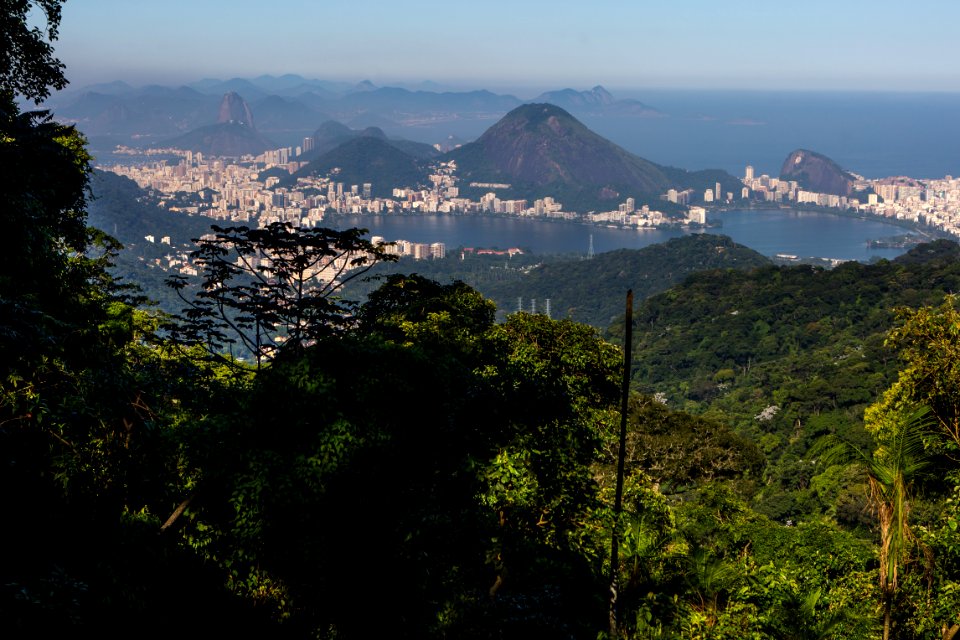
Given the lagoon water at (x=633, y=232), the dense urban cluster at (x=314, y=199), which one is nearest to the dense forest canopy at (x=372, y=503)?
the lagoon water at (x=633, y=232)

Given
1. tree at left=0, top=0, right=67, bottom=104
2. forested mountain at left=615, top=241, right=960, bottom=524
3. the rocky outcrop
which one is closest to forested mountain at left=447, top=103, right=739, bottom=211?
the rocky outcrop

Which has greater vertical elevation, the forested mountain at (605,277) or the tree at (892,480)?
the tree at (892,480)

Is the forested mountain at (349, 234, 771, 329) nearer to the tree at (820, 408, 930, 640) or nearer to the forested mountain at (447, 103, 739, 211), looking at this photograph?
the tree at (820, 408, 930, 640)

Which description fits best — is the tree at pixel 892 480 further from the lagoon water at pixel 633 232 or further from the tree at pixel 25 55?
the lagoon water at pixel 633 232

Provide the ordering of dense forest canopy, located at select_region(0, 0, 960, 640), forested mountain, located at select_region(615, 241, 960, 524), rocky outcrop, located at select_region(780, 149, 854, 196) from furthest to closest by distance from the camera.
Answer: rocky outcrop, located at select_region(780, 149, 854, 196)
forested mountain, located at select_region(615, 241, 960, 524)
dense forest canopy, located at select_region(0, 0, 960, 640)

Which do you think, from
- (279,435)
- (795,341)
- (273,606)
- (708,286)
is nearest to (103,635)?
(273,606)

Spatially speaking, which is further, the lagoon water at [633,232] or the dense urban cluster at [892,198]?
the dense urban cluster at [892,198]

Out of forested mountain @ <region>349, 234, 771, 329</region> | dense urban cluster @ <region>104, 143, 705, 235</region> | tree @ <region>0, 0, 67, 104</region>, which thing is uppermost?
tree @ <region>0, 0, 67, 104</region>

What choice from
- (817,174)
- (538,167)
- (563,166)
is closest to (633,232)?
(563,166)
